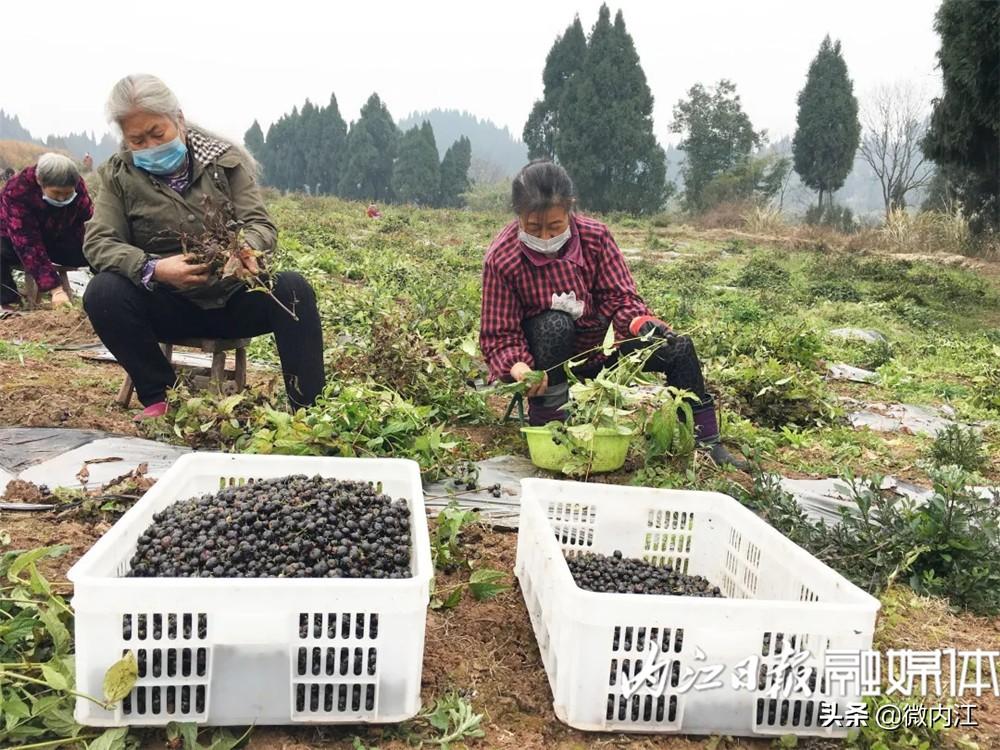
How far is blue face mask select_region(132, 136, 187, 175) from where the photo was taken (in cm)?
A: 298

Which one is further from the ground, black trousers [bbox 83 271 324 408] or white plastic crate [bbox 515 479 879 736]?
black trousers [bbox 83 271 324 408]

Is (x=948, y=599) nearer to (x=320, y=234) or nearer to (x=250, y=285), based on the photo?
(x=250, y=285)

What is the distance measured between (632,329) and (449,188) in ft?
140

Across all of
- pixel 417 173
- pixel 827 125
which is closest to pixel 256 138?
pixel 417 173

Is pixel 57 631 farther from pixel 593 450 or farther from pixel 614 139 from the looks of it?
pixel 614 139

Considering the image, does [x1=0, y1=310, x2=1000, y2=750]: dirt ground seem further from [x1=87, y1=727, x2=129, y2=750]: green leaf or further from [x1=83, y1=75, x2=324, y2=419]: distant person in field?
[x1=83, y1=75, x2=324, y2=419]: distant person in field

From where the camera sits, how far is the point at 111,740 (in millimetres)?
1339

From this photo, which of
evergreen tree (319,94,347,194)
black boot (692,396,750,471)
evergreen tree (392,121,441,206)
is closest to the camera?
black boot (692,396,750,471)

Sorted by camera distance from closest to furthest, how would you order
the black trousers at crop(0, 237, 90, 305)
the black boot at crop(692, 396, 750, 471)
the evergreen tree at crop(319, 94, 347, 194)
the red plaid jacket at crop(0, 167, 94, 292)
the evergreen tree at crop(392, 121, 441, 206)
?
the black boot at crop(692, 396, 750, 471)
the red plaid jacket at crop(0, 167, 94, 292)
the black trousers at crop(0, 237, 90, 305)
the evergreen tree at crop(392, 121, 441, 206)
the evergreen tree at crop(319, 94, 347, 194)

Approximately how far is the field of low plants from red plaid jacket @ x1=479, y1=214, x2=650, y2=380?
0.24m

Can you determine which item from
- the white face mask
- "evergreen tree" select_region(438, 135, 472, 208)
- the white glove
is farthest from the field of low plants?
"evergreen tree" select_region(438, 135, 472, 208)

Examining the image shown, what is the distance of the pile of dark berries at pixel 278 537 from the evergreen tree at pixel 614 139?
98.6 feet

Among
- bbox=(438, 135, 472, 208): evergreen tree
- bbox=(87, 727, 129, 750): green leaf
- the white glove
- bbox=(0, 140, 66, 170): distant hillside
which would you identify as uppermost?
bbox=(438, 135, 472, 208): evergreen tree

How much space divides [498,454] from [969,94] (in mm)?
10382
